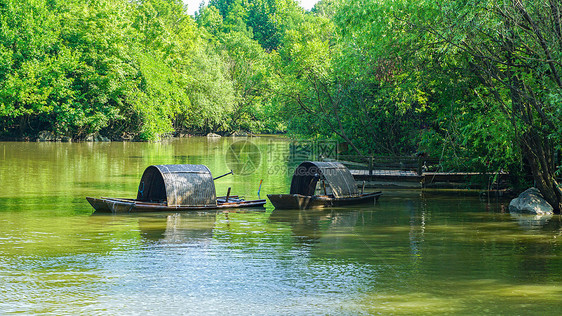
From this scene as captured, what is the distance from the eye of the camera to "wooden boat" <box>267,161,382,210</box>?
22812mm

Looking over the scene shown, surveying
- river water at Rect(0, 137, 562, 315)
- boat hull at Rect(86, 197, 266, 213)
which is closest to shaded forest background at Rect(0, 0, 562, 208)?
river water at Rect(0, 137, 562, 315)

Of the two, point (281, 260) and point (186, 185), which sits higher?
point (186, 185)

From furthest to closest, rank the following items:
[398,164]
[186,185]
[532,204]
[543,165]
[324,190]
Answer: [398,164] → [324,190] → [532,204] → [186,185] → [543,165]

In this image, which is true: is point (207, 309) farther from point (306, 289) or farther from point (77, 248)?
point (77, 248)

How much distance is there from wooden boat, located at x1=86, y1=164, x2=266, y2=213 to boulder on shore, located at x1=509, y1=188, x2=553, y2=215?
32.1 ft

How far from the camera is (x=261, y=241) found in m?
16.5

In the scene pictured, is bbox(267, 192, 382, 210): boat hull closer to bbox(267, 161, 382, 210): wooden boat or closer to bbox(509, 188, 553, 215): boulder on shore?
bbox(267, 161, 382, 210): wooden boat

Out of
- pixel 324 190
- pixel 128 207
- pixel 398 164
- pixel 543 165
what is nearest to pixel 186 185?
pixel 128 207

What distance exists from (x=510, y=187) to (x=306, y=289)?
17.8 m

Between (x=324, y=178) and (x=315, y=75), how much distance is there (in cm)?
1903

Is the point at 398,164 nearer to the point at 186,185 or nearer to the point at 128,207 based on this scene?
the point at 186,185

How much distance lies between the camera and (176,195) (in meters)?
21.1

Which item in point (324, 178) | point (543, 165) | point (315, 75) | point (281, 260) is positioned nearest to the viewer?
point (281, 260)

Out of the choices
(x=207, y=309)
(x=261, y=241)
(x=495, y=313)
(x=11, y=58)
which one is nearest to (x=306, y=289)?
(x=207, y=309)
